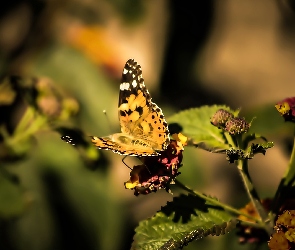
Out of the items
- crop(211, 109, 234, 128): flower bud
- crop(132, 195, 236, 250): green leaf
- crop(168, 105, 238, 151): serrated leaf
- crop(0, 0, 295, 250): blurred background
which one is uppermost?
crop(0, 0, 295, 250): blurred background

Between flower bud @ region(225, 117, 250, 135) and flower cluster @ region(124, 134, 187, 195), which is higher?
flower bud @ region(225, 117, 250, 135)

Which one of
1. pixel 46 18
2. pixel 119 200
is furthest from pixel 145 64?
pixel 119 200

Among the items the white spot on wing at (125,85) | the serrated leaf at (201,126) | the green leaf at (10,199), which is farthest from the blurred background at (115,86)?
the white spot on wing at (125,85)

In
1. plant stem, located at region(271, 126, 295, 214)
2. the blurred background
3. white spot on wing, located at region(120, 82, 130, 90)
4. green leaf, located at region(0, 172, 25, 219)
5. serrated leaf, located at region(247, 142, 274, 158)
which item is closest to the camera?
serrated leaf, located at region(247, 142, 274, 158)

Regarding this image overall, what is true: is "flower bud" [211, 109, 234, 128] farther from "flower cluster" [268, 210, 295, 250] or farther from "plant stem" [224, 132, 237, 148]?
"flower cluster" [268, 210, 295, 250]

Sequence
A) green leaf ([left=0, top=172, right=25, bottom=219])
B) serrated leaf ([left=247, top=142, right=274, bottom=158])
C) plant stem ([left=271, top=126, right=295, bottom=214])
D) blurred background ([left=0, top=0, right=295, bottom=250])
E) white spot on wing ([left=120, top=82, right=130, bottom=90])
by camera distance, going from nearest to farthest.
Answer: serrated leaf ([left=247, top=142, right=274, bottom=158]) → plant stem ([left=271, top=126, right=295, bottom=214]) → white spot on wing ([left=120, top=82, right=130, bottom=90]) → green leaf ([left=0, top=172, right=25, bottom=219]) → blurred background ([left=0, top=0, right=295, bottom=250])

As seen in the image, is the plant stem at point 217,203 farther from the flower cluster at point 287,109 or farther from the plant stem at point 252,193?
the flower cluster at point 287,109

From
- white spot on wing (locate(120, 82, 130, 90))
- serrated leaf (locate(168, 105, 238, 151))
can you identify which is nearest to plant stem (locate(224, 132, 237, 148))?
serrated leaf (locate(168, 105, 238, 151))
